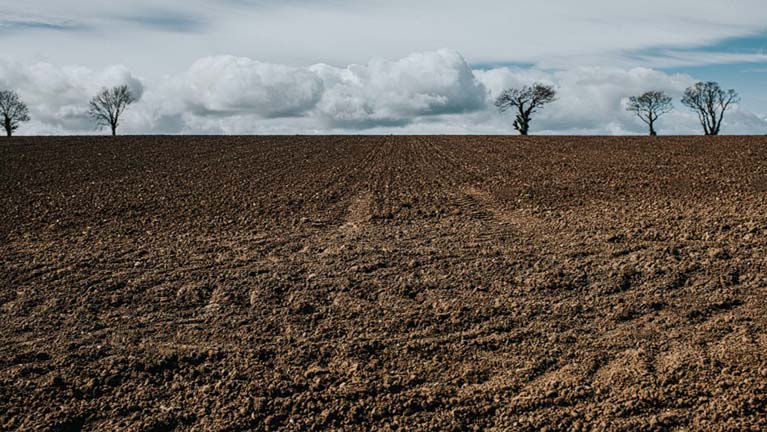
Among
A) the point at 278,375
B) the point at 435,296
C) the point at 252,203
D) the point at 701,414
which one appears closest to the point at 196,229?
the point at 252,203

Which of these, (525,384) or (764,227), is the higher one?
(764,227)

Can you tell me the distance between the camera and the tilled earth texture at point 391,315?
196 inches

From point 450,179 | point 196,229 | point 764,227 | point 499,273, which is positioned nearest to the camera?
point 499,273

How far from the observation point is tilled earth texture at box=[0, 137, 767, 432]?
4988 mm

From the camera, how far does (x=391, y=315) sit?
6.88 m

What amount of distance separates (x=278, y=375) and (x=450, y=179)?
533 inches

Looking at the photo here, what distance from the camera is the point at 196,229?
461 inches

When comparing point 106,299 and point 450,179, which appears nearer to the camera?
point 106,299

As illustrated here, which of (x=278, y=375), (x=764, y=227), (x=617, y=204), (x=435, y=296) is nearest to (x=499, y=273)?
(x=435, y=296)

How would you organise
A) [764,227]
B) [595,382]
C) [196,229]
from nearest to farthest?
[595,382] → [764,227] → [196,229]

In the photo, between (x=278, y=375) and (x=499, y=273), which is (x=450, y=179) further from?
(x=278, y=375)

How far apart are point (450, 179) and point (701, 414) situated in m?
14.1

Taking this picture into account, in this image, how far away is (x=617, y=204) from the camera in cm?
1309

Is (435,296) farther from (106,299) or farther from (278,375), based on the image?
(106,299)
